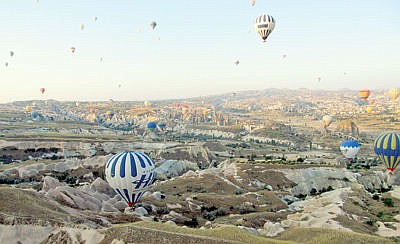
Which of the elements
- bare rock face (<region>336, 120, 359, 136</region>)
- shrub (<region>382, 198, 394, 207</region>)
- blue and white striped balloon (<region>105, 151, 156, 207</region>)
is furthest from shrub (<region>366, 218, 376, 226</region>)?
bare rock face (<region>336, 120, 359, 136</region>)

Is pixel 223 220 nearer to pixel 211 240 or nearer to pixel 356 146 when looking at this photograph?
pixel 211 240

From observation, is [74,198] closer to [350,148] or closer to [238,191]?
[238,191]

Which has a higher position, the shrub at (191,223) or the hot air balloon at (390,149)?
the hot air balloon at (390,149)

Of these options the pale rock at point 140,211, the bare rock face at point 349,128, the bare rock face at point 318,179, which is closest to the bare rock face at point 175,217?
the pale rock at point 140,211

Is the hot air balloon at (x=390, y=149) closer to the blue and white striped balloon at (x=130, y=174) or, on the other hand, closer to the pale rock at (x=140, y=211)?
the pale rock at (x=140, y=211)

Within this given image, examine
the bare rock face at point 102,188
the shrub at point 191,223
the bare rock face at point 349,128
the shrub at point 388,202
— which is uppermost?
the bare rock face at point 102,188

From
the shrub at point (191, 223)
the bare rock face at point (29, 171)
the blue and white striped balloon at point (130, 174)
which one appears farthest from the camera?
the bare rock face at point (29, 171)

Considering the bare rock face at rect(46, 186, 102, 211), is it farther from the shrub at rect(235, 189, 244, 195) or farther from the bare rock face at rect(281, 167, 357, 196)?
the bare rock face at rect(281, 167, 357, 196)
